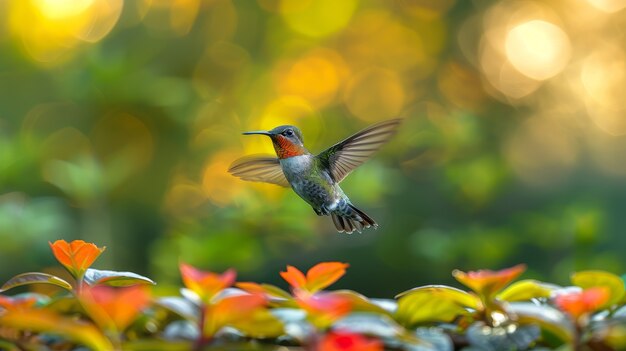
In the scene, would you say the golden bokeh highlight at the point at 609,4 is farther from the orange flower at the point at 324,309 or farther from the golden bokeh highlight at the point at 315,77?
A: the orange flower at the point at 324,309

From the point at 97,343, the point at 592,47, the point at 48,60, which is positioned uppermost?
the point at 592,47

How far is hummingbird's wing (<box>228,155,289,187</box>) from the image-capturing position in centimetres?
173

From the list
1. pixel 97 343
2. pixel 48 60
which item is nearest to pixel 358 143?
pixel 97 343

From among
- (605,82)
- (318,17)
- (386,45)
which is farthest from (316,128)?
(605,82)

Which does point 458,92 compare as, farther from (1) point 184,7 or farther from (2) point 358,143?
(2) point 358,143

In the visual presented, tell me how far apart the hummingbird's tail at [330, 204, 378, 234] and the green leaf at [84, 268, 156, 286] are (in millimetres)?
789

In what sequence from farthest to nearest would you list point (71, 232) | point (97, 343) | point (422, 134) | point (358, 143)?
point (71, 232) → point (422, 134) → point (358, 143) → point (97, 343)

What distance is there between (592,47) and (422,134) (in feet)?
8.12

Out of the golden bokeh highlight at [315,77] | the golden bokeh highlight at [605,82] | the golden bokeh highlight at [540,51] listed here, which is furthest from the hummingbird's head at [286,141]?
the golden bokeh highlight at [605,82]

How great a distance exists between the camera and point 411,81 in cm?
504

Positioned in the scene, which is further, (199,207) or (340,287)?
(199,207)

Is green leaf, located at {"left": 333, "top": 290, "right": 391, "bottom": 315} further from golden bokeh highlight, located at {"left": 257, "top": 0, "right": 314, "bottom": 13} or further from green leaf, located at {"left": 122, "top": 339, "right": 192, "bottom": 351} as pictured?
golden bokeh highlight, located at {"left": 257, "top": 0, "right": 314, "bottom": 13}

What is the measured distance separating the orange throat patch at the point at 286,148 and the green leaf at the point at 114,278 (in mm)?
727

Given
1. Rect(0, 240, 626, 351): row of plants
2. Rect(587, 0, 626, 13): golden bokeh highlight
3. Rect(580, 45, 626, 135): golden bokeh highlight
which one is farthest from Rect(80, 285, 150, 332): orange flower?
Rect(587, 0, 626, 13): golden bokeh highlight
